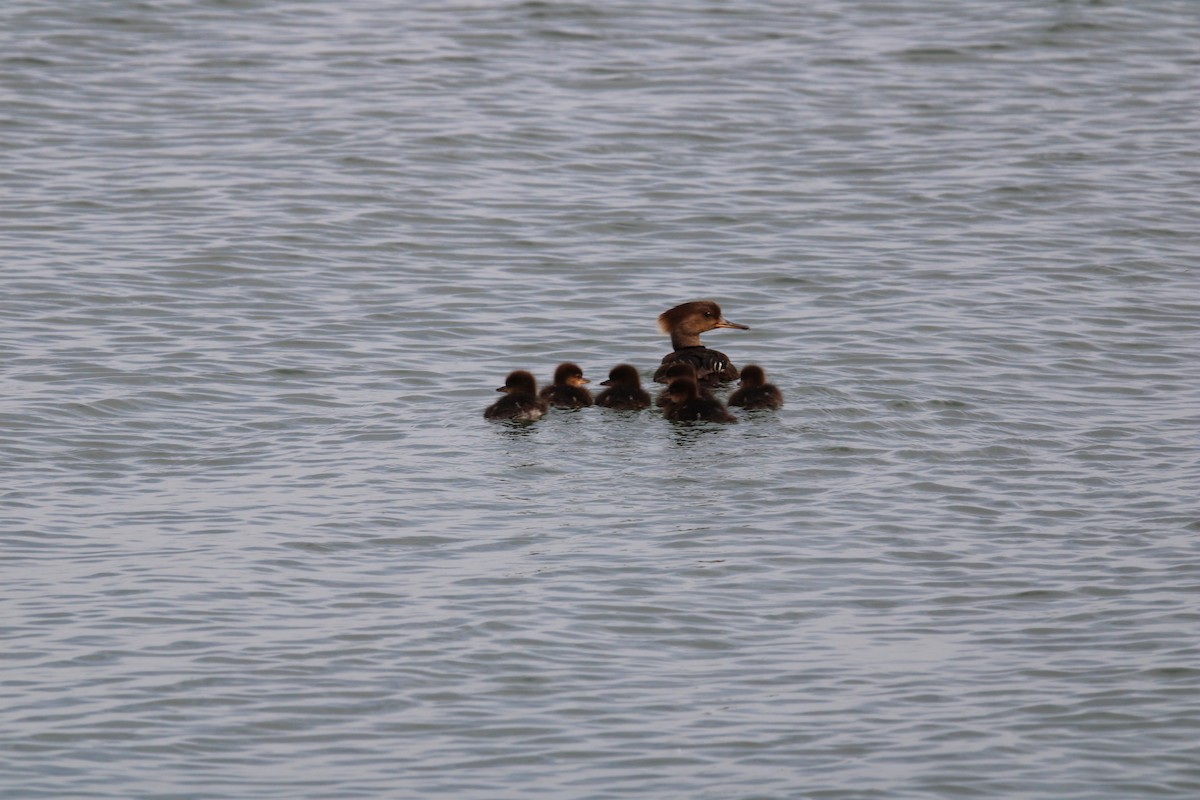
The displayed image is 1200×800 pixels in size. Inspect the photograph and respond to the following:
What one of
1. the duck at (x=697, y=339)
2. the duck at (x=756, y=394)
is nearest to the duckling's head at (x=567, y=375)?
the duck at (x=697, y=339)

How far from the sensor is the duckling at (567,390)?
9523 mm

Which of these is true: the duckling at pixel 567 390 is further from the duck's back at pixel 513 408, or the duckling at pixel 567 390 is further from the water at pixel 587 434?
the duck's back at pixel 513 408

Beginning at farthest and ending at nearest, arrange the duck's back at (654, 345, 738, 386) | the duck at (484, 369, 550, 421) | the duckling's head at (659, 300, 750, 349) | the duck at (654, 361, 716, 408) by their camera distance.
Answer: the duckling's head at (659, 300, 750, 349) < the duck's back at (654, 345, 738, 386) < the duck at (654, 361, 716, 408) < the duck at (484, 369, 550, 421)

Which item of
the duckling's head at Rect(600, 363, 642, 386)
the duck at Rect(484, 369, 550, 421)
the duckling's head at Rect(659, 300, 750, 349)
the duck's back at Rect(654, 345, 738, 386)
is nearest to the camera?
the duck at Rect(484, 369, 550, 421)

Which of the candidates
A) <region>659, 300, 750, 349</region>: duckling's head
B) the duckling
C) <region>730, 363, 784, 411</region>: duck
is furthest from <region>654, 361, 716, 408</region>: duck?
<region>659, 300, 750, 349</region>: duckling's head

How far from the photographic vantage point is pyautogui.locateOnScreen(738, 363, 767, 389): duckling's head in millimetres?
9634

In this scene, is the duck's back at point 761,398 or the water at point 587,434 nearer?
the water at point 587,434

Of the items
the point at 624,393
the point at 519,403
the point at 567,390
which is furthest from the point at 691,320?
the point at 519,403

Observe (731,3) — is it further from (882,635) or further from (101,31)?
(882,635)

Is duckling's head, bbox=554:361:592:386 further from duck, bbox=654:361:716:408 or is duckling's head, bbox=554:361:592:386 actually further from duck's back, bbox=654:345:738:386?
duck's back, bbox=654:345:738:386

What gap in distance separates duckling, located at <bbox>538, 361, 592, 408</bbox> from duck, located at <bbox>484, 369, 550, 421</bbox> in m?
0.16

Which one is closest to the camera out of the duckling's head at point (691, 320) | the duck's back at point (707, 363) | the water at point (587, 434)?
the water at point (587, 434)

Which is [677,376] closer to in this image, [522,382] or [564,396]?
[564,396]

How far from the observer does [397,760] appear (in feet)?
18.5
